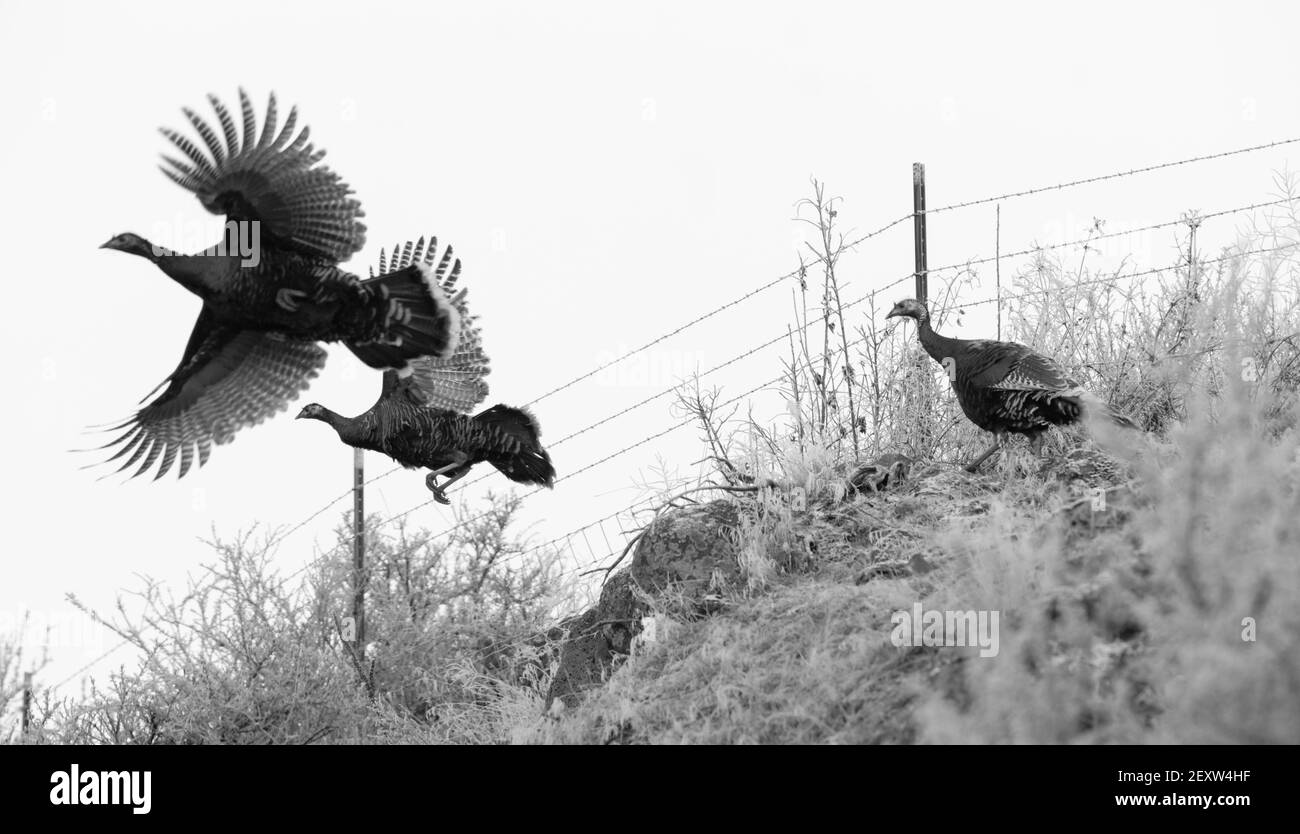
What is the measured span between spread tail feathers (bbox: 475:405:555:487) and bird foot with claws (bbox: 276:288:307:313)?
1928 mm

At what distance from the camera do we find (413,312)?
27.2ft

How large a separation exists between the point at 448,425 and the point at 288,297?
192cm

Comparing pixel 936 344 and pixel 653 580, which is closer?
pixel 653 580

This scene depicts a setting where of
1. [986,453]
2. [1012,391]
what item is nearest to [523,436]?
[986,453]

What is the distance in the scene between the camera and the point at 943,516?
7.75 m

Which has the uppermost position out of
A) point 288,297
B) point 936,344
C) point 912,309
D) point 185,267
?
point 912,309

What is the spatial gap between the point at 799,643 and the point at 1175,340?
4.54 metres

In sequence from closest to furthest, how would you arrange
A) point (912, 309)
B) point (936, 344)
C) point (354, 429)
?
1. point (936, 344)
2. point (912, 309)
3. point (354, 429)

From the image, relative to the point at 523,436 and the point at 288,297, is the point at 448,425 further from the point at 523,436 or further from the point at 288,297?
the point at 288,297

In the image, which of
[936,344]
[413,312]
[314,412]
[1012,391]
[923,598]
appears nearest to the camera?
[923,598]

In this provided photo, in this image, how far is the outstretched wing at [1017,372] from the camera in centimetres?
804

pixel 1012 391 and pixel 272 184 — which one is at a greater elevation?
pixel 272 184
